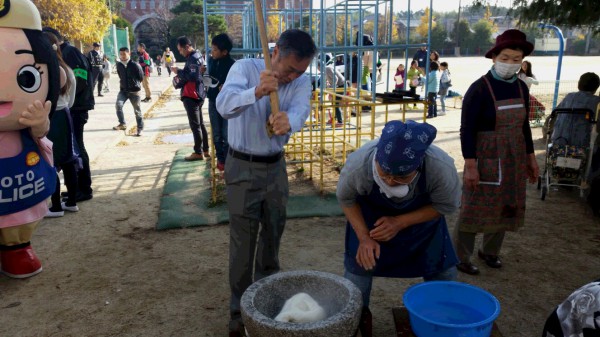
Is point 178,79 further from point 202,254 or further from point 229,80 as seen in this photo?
point 229,80

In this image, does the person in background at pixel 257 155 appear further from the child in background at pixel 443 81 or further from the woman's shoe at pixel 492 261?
the child in background at pixel 443 81

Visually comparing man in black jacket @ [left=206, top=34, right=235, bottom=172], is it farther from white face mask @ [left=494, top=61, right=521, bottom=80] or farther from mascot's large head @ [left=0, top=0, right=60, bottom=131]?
white face mask @ [left=494, top=61, right=521, bottom=80]

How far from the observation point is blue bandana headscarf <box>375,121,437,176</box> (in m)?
1.87

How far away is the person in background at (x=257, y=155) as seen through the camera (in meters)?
2.51

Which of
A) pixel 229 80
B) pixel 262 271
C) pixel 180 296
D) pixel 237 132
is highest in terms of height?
pixel 229 80

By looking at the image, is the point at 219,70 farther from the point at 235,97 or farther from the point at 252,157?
the point at 235,97

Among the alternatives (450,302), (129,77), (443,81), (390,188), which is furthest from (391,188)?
(443,81)

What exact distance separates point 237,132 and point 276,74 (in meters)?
0.45

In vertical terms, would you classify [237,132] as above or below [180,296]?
above

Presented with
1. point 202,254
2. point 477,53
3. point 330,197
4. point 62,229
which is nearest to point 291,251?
point 202,254

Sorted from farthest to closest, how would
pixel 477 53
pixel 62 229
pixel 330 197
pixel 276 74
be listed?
pixel 477 53 < pixel 330 197 < pixel 62 229 < pixel 276 74

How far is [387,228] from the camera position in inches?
85.6

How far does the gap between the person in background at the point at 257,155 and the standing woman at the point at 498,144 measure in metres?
1.38

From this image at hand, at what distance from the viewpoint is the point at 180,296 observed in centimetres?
341
